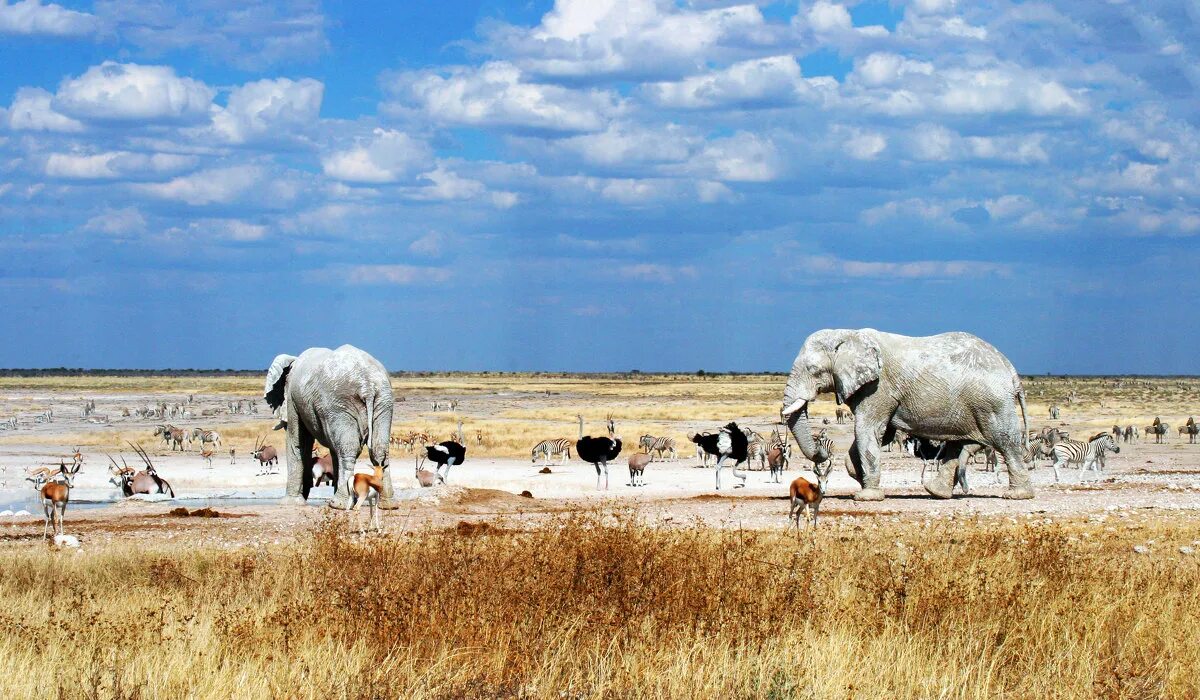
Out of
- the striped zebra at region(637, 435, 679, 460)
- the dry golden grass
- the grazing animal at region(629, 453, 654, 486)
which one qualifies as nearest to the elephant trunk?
the grazing animal at region(629, 453, 654, 486)

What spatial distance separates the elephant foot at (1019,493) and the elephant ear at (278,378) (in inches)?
447

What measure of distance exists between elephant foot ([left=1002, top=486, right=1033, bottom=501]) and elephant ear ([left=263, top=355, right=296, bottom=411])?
11344 mm

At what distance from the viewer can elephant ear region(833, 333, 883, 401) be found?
19625mm

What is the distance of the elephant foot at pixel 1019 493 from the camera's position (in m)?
20.0

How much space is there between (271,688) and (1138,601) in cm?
615

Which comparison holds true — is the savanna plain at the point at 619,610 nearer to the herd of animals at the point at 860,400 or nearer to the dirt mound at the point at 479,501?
the herd of animals at the point at 860,400

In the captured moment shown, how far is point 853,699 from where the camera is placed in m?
7.32

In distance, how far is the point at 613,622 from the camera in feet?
29.1

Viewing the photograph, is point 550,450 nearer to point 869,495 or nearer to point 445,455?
point 445,455

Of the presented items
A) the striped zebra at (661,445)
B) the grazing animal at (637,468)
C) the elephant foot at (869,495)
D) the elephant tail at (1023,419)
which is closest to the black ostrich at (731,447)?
the grazing animal at (637,468)

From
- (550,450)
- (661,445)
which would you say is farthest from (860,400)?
(661,445)

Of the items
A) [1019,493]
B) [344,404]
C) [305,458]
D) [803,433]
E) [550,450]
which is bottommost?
[1019,493]

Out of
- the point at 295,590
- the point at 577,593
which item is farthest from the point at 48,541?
the point at 577,593

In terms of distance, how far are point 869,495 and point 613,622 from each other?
38.3ft
